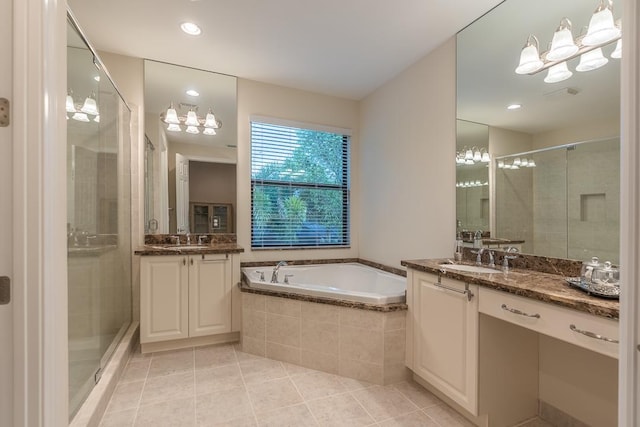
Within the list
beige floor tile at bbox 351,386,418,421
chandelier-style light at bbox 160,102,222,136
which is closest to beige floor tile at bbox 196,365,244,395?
beige floor tile at bbox 351,386,418,421

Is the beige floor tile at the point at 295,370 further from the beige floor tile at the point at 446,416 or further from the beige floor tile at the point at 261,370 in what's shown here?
the beige floor tile at the point at 446,416

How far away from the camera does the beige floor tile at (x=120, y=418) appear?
5.29ft

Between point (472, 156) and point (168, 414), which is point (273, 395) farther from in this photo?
point (472, 156)

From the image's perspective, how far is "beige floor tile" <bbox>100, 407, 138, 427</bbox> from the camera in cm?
161

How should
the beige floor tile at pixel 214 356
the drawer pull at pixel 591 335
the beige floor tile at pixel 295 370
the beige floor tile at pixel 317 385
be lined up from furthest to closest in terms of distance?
the beige floor tile at pixel 214 356, the beige floor tile at pixel 295 370, the beige floor tile at pixel 317 385, the drawer pull at pixel 591 335

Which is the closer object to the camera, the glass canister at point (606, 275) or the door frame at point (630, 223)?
the door frame at point (630, 223)

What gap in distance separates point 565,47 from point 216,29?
7.57 feet

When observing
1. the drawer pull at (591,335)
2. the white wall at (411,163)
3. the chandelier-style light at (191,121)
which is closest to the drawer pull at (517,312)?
the drawer pull at (591,335)

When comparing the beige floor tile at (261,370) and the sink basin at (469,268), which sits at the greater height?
the sink basin at (469,268)

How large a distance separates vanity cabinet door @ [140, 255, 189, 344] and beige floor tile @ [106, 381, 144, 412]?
1.59ft

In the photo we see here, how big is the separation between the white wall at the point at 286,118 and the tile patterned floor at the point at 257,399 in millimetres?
1272

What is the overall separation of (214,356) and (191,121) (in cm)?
227

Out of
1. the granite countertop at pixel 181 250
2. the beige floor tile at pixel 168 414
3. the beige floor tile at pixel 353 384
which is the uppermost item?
the granite countertop at pixel 181 250

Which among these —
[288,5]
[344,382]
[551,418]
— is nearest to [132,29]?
[288,5]
